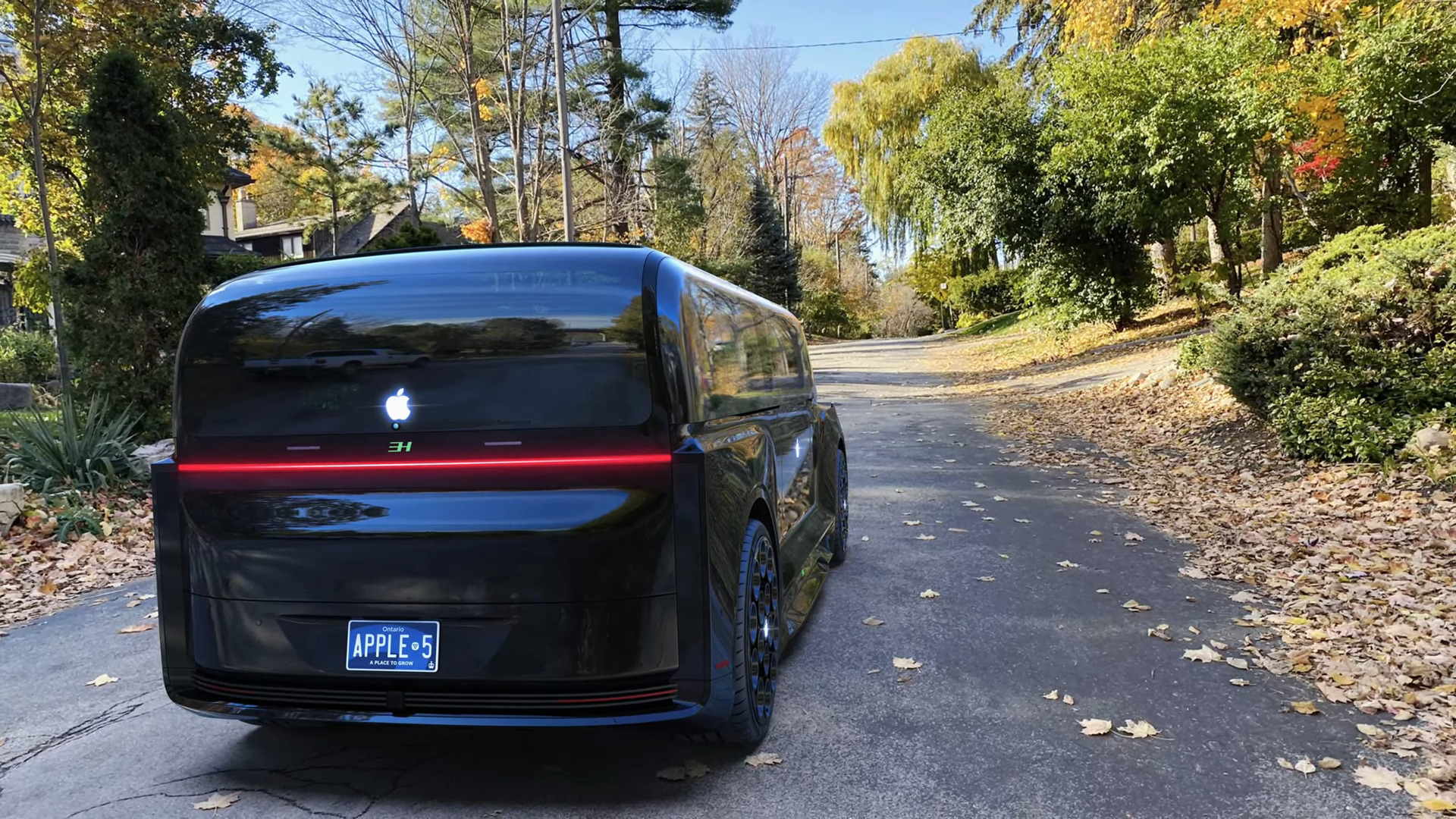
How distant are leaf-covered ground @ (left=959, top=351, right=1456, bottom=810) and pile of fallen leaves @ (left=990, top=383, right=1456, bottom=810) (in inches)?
0.4

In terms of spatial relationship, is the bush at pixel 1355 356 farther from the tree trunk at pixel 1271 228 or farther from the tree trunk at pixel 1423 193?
the tree trunk at pixel 1423 193

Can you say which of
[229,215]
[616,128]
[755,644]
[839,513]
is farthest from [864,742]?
[229,215]

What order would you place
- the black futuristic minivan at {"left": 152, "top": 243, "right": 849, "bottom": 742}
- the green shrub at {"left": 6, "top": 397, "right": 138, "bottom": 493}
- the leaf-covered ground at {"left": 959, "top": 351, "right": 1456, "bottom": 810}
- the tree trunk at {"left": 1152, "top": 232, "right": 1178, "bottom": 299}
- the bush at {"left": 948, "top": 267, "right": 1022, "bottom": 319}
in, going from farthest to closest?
the bush at {"left": 948, "top": 267, "right": 1022, "bottom": 319} < the tree trunk at {"left": 1152, "top": 232, "right": 1178, "bottom": 299} < the green shrub at {"left": 6, "top": 397, "right": 138, "bottom": 493} < the leaf-covered ground at {"left": 959, "top": 351, "right": 1456, "bottom": 810} < the black futuristic minivan at {"left": 152, "top": 243, "right": 849, "bottom": 742}

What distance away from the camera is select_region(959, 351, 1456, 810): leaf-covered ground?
3.73m

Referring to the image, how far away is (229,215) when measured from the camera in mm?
36844

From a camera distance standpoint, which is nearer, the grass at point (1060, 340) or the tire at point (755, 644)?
the tire at point (755, 644)

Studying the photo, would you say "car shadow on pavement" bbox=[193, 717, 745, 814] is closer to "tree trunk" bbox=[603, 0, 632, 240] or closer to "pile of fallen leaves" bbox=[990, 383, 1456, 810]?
"pile of fallen leaves" bbox=[990, 383, 1456, 810]

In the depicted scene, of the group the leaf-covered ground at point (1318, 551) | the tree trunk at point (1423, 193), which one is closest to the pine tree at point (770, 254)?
the tree trunk at point (1423, 193)

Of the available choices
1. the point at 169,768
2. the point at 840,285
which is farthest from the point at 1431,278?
the point at 840,285

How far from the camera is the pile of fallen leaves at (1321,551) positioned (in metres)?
3.73

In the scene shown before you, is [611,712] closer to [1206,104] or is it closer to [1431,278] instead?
[1431,278]

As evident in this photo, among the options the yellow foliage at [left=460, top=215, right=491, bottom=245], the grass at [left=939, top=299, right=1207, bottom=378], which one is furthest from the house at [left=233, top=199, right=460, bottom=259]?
the grass at [left=939, top=299, right=1207, bottom=378]

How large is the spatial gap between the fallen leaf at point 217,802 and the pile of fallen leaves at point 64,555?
138 inches

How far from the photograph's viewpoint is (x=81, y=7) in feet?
43.5
